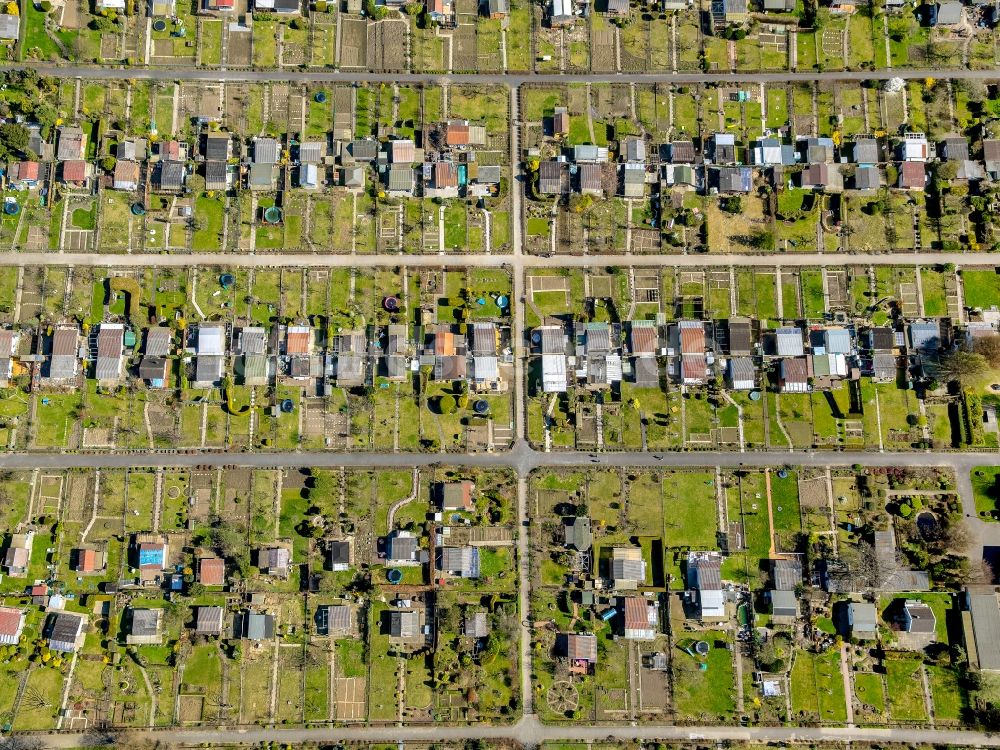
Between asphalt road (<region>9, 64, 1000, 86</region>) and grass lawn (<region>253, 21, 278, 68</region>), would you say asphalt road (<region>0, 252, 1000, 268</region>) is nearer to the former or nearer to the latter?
asphalt road (<region>9, 64, 1000, 86</region>)

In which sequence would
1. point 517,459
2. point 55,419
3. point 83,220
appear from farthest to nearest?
point 83,220 → point 517,459 → point 55,419

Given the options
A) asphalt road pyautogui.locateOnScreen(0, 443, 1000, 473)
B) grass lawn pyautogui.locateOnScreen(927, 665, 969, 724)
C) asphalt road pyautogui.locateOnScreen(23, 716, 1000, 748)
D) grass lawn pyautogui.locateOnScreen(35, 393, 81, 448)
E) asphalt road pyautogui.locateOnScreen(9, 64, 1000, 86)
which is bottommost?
asphalt road pyautogui.locateOnScreen(23, 716, 1000, 748)

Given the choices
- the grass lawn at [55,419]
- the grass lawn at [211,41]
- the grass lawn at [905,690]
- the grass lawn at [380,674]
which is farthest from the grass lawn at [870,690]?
the grass lawn at [211,41]

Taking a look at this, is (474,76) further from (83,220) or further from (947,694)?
(947,694)

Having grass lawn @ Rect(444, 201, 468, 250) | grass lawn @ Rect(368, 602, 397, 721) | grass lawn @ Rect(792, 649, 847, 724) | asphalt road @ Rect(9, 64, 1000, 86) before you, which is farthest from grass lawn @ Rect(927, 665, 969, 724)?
grass lawn @ Rect(444, 201, 468, 250)

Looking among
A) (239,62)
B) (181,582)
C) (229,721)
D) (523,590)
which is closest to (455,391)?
(523,590)

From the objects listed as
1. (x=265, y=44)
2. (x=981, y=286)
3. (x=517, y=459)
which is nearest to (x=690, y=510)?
(x=517, y=459)

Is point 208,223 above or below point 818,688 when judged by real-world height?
above
